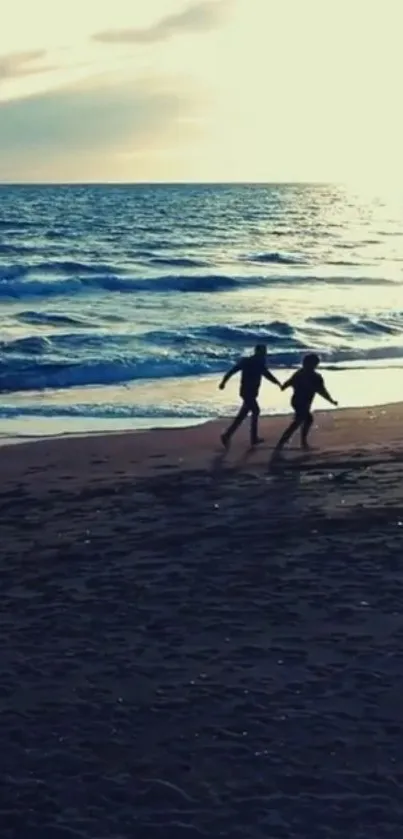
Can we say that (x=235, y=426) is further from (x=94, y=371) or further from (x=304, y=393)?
(x=94, y=371)

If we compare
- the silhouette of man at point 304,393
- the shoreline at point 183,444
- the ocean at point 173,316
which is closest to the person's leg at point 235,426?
the shoreline at point 183,444

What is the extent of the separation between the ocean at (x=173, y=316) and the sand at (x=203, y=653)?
5.80m

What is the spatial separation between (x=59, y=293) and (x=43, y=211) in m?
54.0

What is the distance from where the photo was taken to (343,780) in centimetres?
700

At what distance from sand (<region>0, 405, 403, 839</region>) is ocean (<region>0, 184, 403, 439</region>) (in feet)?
19.0

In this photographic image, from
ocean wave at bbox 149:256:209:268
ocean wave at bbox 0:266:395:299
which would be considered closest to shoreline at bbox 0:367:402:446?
ocean wave at bbox 0:266:395:299

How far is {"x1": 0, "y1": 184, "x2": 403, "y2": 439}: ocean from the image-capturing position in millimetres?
21641

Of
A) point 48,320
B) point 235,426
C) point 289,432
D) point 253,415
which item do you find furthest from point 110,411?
point 48,320

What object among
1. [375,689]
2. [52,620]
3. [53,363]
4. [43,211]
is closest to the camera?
[375,689]

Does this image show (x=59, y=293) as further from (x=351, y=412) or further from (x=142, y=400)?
(x=351, y=412)

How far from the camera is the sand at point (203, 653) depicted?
6.81 m

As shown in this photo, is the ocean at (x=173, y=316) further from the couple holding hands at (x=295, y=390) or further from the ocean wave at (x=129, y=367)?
the couple holding hands at (x=295, y=390)

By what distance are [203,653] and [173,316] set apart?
26982mm

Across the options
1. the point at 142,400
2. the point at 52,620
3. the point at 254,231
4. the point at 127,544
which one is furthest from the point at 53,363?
the point at 254,231
